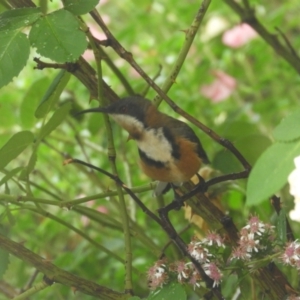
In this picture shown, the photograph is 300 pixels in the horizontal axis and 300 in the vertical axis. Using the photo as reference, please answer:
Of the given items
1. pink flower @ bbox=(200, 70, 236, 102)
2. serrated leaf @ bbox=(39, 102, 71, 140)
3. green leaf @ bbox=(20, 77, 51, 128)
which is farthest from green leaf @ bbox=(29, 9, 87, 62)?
pink flower @ bbox=(200, 70, 236, 102)

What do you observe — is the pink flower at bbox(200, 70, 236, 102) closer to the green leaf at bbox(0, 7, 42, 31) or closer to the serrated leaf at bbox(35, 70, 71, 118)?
the serrated leaf at bbox(35, 70, 71, 118)

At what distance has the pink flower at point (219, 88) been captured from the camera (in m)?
1.26

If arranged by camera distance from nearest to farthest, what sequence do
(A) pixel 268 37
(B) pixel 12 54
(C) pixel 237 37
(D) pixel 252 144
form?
1. (B) pixel 12 54
2. (D) pixel 252 144
3. (A) pixel 268 37
4. (C) pixel 237 37

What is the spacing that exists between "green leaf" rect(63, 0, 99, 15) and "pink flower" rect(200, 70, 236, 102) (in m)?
0.84

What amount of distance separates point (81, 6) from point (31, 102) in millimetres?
266

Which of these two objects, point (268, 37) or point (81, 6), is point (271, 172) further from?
point (268, 37)

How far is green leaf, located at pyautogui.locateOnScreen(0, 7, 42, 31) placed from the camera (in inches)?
16.4

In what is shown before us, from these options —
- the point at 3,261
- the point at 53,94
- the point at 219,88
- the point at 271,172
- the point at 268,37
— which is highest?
the point at 219,88

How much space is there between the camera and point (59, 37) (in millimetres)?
409

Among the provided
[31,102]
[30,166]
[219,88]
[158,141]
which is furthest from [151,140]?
[219,88]

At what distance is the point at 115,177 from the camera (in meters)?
0.48

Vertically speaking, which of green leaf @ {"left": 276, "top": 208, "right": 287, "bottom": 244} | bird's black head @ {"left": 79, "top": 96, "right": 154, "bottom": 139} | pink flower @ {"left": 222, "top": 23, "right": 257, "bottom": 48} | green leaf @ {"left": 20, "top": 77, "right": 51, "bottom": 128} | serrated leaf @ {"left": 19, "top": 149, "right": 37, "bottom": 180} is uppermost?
pink flower @ {"left": 222, "top": 23, "right": 257, "bottom": 48}

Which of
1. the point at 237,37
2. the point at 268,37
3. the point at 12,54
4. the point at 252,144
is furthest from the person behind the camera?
the point at 237,37

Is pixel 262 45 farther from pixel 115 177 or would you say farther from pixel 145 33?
pixel 115 177
